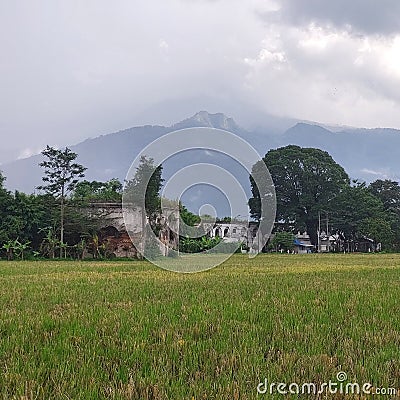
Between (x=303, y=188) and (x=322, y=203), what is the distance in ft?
7.87

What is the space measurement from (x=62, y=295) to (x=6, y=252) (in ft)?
63.4

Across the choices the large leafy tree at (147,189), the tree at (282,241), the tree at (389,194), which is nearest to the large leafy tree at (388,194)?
the tree at (389,194)

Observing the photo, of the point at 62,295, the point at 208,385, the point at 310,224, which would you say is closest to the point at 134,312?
the point at 62,295

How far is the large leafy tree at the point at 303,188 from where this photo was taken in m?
45.5

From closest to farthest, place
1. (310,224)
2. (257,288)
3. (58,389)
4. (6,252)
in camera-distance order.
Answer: (58,389) < (257,288) < (6,252) < (310,224)

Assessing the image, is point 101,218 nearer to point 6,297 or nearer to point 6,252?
point 6,252

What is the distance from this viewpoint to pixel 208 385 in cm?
273

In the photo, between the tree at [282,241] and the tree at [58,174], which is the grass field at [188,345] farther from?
the tree at [282,241]

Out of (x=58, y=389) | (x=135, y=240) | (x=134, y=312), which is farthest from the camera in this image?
(x=135, y=240)

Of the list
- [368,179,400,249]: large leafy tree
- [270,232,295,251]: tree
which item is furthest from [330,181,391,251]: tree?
[368,179,400,249]: large leafy tree

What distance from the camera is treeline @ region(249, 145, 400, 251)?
146 ft

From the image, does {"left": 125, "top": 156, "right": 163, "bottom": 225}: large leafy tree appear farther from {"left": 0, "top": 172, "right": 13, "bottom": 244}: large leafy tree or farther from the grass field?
the grass field

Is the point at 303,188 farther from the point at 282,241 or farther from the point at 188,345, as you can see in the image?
the point at 188,345

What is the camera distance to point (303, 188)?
153ft
